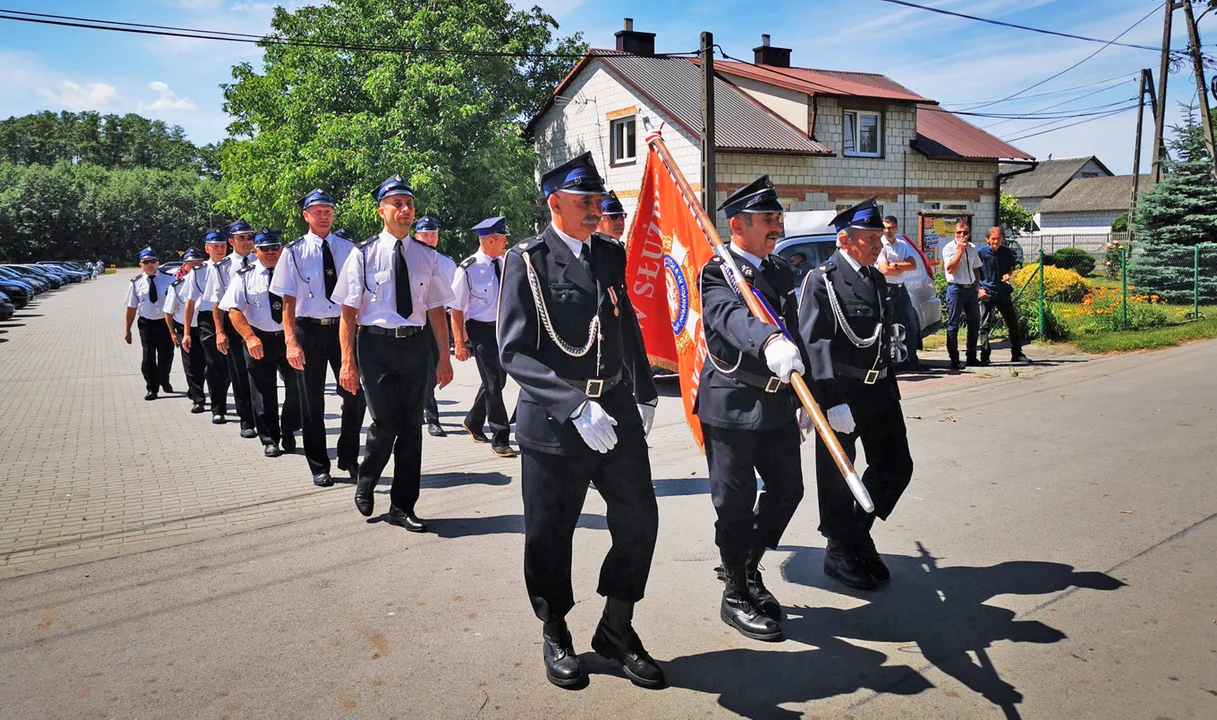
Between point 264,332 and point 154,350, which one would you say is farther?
point 154,350

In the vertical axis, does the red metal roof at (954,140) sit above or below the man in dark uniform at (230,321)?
above

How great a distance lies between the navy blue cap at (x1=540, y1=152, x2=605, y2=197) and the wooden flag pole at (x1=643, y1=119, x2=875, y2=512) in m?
0.63

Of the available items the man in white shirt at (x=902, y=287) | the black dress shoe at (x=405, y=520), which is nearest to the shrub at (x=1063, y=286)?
the man in white shirt at (x=902, y=287)

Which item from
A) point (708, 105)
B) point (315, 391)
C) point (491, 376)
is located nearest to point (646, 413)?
point (315, 391)

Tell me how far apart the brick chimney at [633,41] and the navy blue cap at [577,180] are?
3187 centimetres

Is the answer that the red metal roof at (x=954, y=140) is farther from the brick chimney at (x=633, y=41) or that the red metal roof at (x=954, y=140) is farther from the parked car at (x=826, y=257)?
the parked car at (x=826, y=257)

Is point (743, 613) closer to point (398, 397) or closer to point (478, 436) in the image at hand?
point (398, 397)

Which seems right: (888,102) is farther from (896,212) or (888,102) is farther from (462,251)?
(462,251)

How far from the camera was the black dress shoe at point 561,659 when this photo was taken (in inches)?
149

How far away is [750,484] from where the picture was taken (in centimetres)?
429

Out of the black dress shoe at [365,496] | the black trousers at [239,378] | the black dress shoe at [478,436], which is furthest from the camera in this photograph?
the black trousers at [239,378]

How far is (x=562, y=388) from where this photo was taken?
Answer: 3648mm

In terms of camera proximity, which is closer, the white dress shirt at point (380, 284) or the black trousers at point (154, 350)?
Answer: the white dress shirt at point (380, 284)

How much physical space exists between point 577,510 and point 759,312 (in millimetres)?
1144
